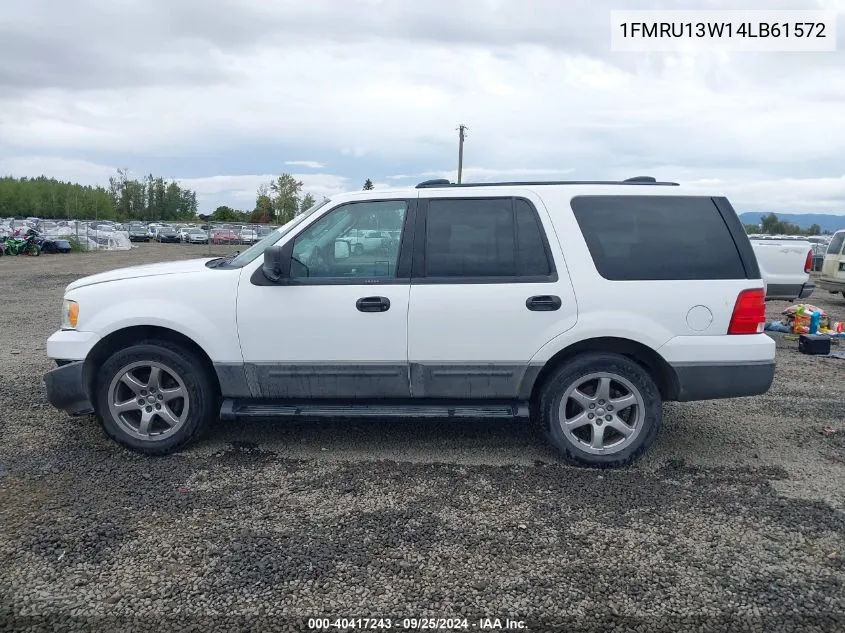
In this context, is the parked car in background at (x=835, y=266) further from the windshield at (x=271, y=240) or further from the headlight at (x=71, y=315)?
the headlight at (x=71, y=315)

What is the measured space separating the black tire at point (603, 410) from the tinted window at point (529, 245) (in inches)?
26.7

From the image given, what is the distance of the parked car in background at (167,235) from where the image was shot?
52.8m

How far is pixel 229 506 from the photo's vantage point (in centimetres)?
389

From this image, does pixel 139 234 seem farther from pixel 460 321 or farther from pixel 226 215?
pixel 460 321

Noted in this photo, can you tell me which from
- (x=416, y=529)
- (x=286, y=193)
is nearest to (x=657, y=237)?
(x=416, y=529)

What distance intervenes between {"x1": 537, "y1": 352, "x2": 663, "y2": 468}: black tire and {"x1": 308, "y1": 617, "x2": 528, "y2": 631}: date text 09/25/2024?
1.80 meters

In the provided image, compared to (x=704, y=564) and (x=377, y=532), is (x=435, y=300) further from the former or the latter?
(x=704, y=564)

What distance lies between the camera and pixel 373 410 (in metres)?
4.55

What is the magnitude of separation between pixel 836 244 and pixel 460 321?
12659 millimetres

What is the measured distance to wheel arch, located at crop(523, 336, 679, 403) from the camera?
4500 millimetres

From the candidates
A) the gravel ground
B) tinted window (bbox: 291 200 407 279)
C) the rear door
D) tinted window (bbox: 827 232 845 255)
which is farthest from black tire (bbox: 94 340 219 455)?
tinted window (bbox: 827 232 845 255)

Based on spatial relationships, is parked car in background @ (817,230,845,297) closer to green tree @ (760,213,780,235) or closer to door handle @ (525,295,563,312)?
door handle @ (525,295,563,312)

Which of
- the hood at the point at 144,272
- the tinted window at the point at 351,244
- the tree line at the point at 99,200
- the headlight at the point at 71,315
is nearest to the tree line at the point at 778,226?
the tinted window at the point at 351,244

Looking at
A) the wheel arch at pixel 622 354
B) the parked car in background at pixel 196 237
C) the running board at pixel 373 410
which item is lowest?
the running board at pixel 373 410
